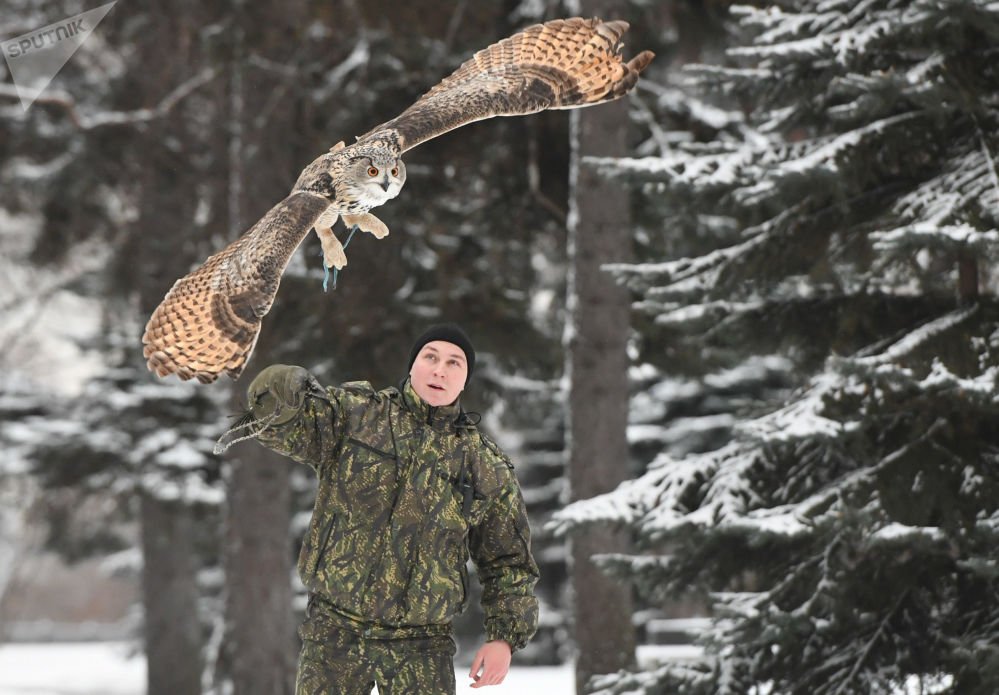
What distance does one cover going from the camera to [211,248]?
13047 mm

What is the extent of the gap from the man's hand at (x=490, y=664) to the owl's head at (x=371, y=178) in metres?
1.36

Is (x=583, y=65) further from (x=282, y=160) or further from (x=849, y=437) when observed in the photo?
(x=282, y=160)

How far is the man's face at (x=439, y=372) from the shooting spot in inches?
153

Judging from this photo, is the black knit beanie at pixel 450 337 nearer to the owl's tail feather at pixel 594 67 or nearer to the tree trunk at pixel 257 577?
the owl's tail feather at pixel 594 67

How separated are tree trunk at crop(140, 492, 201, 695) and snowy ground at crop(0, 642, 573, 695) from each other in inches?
58.5

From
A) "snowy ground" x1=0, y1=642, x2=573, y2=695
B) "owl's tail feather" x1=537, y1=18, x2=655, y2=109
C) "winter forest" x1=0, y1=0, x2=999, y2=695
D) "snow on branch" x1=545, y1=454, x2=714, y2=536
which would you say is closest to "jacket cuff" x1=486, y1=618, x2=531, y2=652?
"winter forest" x1=0, y1=0, x2=999, y2=695

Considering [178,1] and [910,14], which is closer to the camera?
[910,14]

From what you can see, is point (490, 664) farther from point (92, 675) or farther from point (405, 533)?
point (92, 675)

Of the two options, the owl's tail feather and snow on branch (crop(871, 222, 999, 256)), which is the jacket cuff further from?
snow on branch (crop(871, 222, 999, 256))

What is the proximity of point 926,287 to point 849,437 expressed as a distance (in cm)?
128

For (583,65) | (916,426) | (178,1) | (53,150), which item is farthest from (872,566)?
(53,150)

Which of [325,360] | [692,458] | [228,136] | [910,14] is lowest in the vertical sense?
[692,458]

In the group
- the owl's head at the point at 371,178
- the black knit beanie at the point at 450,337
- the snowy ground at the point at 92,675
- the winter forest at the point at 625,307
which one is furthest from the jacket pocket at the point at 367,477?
the snowy ground at the point at 92,675

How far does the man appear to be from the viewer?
3789 millimetres
